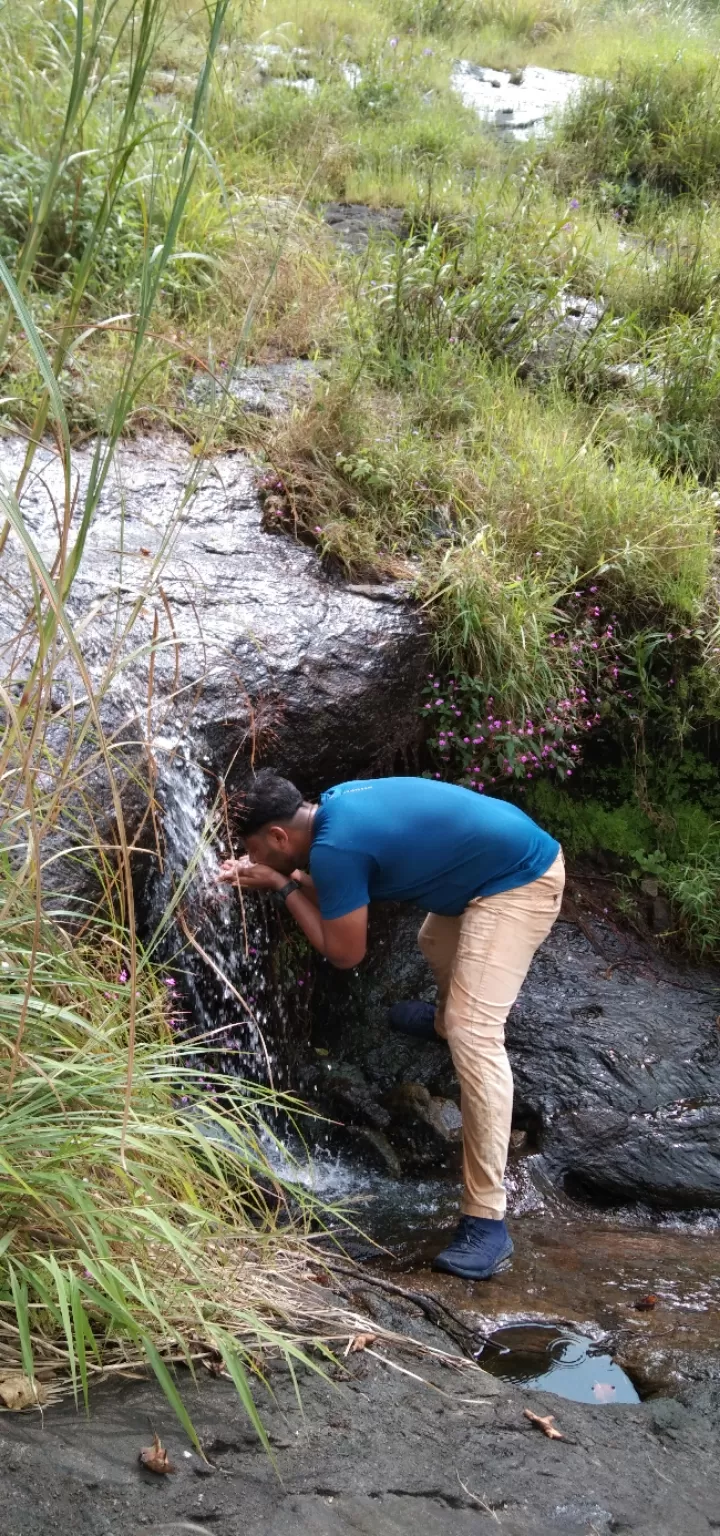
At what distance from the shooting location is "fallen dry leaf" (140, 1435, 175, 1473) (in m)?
1.69

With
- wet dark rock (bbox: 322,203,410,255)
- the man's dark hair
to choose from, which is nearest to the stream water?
the man's dark hair

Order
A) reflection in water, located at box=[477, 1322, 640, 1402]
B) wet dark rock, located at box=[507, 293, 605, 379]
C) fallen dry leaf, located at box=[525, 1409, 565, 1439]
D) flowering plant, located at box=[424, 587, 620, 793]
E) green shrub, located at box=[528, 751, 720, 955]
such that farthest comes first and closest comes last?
wet dark rock, located at box=[507, 293, 605, 379]
green shrub, located at box=[528, 751, 720, 955]
flowering plant, located at box=[424, 587, 620, 793]
reflection in water, located at box=[477, 1322, 640, 1402]
fallen dry leaf, located at box=[525, 1409, 565, 1439]

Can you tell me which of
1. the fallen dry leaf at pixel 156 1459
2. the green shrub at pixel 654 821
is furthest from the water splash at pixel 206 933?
the fallen dry leaf at pixel 156 1459

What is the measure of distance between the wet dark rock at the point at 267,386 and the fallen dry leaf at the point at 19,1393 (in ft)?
13.8

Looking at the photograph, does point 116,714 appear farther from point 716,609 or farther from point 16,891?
point 716,609

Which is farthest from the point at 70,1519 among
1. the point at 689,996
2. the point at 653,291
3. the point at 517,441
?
the point at 653,291

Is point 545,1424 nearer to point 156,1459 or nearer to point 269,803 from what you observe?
point 156,1459

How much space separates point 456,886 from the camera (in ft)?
11.1

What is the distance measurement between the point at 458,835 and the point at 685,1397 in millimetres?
1456

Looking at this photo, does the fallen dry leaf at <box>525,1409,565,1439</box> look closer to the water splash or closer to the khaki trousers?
the khaki trousers

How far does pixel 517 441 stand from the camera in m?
5.39

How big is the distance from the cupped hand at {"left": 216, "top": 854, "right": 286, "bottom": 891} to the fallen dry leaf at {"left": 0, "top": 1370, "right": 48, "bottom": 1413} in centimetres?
168

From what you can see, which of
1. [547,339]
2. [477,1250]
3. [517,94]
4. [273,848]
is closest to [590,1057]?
[477,1250]

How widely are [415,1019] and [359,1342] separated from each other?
→ 1947mm
